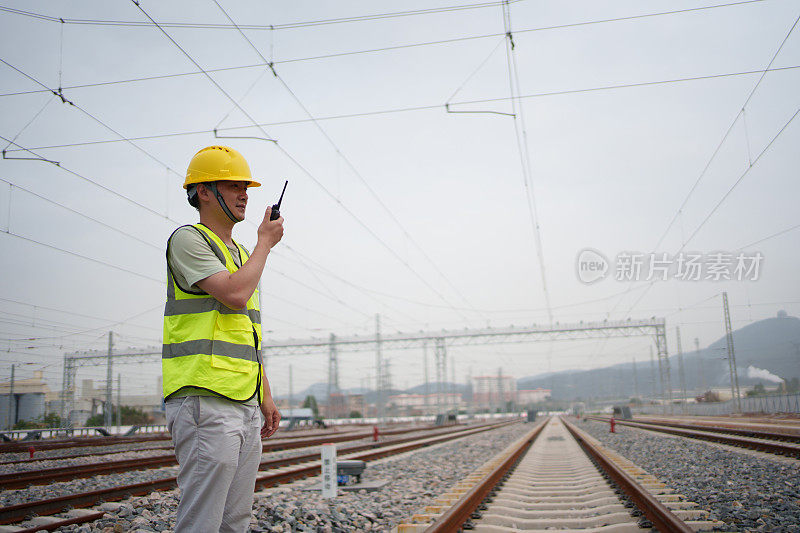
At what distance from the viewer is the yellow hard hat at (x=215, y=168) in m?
2.38

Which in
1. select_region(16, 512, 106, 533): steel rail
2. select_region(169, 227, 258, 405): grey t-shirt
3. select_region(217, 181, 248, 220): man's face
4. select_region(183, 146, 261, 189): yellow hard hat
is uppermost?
select_region(183, 146, 261, 189): yellow hard hat

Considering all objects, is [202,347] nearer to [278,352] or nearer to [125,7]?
[125,7]

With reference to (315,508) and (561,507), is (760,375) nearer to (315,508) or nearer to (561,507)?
(561,507)

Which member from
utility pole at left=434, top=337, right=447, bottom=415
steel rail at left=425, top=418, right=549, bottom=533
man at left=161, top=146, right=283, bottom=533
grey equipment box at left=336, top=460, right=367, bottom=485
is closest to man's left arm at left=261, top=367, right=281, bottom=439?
man at left=161, top=146, right=283, bottom=533

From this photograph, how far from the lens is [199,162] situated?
2.39 meters

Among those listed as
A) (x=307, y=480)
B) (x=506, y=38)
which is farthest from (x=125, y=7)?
(x=307, y=480)

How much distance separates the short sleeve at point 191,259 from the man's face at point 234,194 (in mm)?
223

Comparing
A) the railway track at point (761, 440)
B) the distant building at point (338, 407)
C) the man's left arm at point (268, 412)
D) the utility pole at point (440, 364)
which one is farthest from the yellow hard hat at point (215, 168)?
the utility pole at point (440, 364)

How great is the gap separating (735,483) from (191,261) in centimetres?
805

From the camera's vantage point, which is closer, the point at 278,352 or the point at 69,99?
the point at 69,99

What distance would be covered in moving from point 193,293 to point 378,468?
10.5 metres

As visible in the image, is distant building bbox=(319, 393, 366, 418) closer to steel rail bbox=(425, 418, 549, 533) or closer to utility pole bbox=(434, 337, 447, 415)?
utility pole bbox=(434, 337, 447, 415)

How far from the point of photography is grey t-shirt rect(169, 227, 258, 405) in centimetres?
210

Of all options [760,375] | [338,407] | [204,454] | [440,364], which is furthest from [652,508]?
[760,375]
